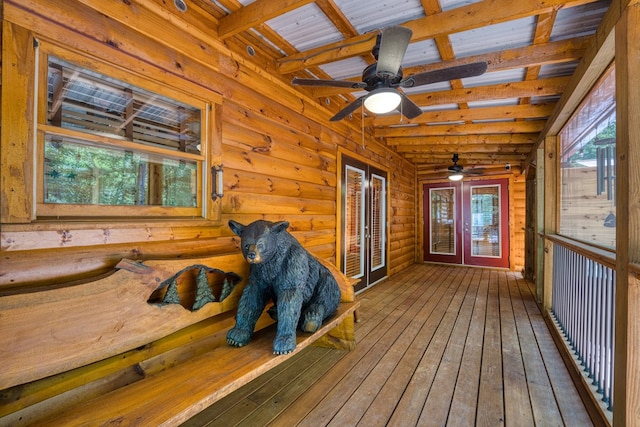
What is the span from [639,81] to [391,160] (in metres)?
4.17

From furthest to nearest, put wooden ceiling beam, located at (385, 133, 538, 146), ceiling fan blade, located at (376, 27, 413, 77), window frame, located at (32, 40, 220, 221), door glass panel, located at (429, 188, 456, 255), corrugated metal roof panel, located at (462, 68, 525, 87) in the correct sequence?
door glass panel, located at (429, 188, 456, 255)
wooden ceiling beam, located at (385, 133, 538, 146)
corrugated metal roof panel, located at (462, 68, 525, 87)
ceiling fan blade, located at (376, 27, 413, 77)
window frame, located at (32, 40, 220, 221)

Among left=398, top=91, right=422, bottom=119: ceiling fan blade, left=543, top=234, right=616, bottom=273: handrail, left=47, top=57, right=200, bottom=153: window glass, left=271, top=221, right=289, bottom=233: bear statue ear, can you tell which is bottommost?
left=543, top=234, right=616, bottom=273: handrail

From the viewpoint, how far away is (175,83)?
68.9 inches

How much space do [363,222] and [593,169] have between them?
8.75ft

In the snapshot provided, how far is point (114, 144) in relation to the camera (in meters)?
1.49

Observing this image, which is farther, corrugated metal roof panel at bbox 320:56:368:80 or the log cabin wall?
corrugated metal roof panel at bbox 320:56:368:80

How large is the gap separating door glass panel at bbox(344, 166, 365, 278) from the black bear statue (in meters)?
2.02

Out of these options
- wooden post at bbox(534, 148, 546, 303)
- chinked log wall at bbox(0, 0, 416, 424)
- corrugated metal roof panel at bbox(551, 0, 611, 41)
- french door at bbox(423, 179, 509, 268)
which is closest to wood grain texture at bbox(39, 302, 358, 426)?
chinked log wall at bbox(0, 0, 416, 424)

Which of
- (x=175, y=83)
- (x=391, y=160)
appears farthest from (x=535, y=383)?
(x=391, y=160)

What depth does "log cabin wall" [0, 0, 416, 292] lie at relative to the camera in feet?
3.89

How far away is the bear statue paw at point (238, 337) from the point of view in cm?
161

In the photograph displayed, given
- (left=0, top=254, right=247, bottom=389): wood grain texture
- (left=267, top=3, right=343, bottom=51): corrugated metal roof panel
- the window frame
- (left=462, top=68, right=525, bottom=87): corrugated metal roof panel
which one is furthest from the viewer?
(left=462, top=68, right=525, bottom=87): corrugated metal roof panel

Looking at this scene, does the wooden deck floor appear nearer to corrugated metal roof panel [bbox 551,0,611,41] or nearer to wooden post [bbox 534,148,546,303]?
→ wooden post [bbox 534,148,546,303]

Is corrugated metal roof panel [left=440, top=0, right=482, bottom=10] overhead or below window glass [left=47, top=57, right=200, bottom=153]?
overhead
